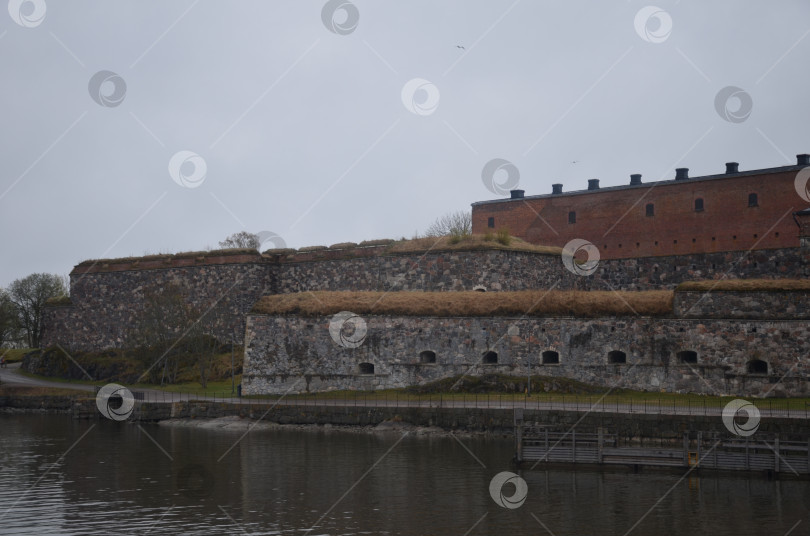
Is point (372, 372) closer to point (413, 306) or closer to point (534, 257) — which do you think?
point (413, 306)

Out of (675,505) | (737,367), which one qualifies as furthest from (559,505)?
(737,367)

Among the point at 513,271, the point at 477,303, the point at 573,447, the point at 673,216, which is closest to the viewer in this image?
the point at 573,447

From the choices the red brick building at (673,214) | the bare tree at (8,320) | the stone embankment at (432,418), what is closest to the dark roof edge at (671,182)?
the red brick building at (673,214)

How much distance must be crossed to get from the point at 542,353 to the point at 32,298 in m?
48.6

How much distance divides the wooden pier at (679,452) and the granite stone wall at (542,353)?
23.0 feet

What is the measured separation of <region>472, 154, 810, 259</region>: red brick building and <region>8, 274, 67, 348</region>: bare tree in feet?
121

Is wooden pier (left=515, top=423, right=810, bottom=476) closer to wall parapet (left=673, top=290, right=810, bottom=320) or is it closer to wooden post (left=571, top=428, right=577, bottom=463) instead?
wooden post (left=571, top=428, right=577, bottom=463)

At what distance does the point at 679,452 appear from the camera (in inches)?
989

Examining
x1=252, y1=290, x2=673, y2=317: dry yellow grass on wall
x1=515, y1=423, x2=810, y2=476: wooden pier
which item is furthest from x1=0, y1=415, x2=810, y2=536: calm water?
x1=252, y1=290, x2=673, y2=317: dry yellow grass on wall

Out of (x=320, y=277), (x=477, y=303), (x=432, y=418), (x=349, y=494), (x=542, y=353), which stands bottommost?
(x=349, y=494)

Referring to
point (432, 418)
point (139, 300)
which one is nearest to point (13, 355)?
point (139, 300)

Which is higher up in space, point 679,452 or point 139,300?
point 139,300

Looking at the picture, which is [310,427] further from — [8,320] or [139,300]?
[8,320]

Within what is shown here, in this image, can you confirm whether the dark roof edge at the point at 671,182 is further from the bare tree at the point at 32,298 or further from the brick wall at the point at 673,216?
the bare tree at the point at 32,298
